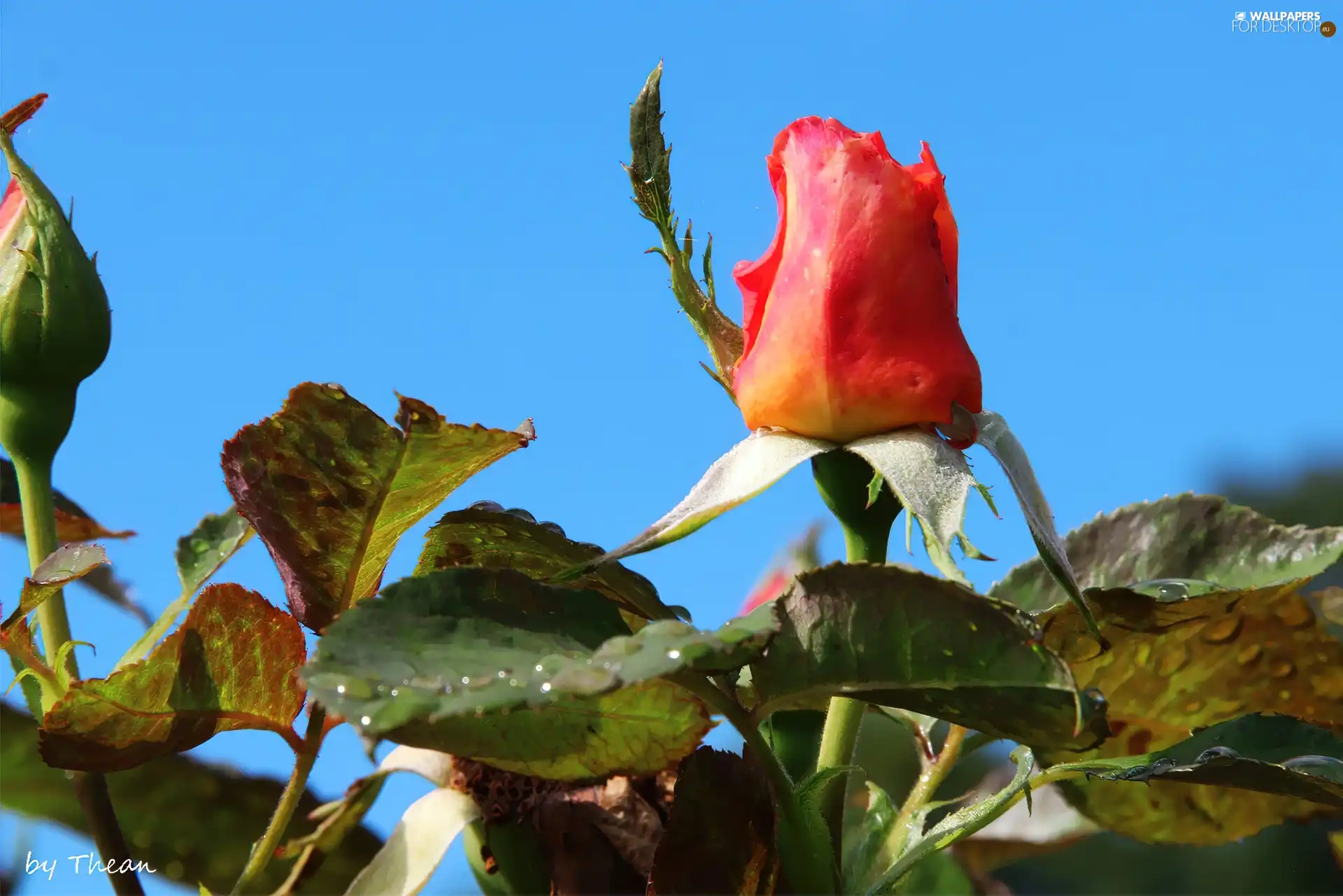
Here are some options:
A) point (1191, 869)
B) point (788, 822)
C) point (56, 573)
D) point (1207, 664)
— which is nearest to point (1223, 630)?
point (1207, 664)

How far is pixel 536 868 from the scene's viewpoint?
714mm

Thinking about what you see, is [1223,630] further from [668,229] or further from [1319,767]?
[668,229]

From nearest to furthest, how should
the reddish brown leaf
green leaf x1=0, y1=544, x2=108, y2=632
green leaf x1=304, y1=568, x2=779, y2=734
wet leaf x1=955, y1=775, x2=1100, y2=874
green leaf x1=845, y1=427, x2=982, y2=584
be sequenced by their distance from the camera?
green leaf x1=304, y1=568, x2=779, y2=734 < green leaf x1=845, y1=427, x2=982, y2=584 < green leaf x1=0, y1=544, x2=108, y2=632 < the reddish brown leaf < wet leaf x1=955, y1=775, x2=1100, y2=874

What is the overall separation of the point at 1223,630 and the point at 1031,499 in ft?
0.60

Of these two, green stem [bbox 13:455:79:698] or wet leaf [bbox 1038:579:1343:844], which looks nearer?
wet leaf [bbox 1038:579:1343:844]

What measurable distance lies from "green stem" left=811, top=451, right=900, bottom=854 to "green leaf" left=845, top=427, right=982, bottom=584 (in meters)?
0.01

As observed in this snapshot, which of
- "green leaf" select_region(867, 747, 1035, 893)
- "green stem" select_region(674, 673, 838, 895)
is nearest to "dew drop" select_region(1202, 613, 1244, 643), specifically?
"green leaf" select_region(867, 747, 1035, 893)

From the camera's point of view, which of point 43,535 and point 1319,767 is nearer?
point 1319,767

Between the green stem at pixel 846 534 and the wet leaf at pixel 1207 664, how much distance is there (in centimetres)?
11

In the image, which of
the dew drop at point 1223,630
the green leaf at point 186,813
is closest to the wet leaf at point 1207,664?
the dew drop at point 1223,630

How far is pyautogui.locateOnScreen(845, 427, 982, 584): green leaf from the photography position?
539mm

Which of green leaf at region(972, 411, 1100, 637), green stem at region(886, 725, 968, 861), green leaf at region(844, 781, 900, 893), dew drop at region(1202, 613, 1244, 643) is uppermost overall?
green leaf at region(972, 411, 1100, 637)

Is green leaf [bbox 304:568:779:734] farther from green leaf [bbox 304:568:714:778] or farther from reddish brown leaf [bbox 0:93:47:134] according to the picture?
reddish brown leaf [bbox 0:93:47:134]

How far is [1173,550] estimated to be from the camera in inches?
29.9
